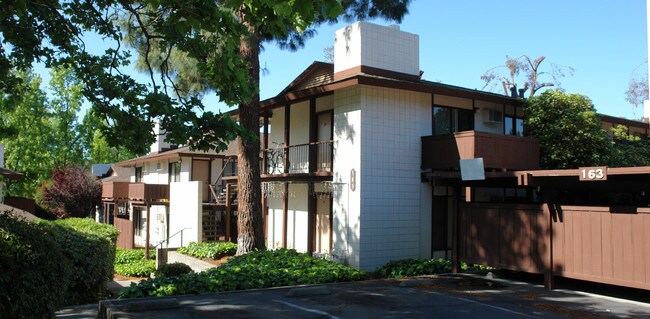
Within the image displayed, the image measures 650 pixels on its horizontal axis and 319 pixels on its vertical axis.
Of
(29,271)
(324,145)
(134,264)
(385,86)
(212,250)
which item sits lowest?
(134,264)

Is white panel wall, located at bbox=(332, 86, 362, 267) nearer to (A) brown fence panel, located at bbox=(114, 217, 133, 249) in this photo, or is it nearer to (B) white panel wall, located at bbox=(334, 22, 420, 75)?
(B) white panel wall, located at bbox=(334, 22, 420, 75)

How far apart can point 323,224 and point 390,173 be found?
11.7 ft

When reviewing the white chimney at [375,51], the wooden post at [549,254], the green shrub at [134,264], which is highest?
A: the white chimney at [375,51]

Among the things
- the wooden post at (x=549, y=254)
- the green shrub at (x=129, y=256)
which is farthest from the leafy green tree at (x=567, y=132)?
the green shrub at (x=129, y=256)

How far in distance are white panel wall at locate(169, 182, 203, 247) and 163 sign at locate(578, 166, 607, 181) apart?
57.3 feet

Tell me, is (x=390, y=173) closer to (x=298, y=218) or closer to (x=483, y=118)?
(x=483, y=118)

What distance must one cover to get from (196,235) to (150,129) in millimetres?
15934

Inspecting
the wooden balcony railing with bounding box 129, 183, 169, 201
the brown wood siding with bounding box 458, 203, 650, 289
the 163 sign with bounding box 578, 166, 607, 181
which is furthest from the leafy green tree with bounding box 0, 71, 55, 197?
the 163 sign with bounding box 578, 166, 607, 181

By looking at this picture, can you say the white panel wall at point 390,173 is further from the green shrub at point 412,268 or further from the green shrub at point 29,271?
the green shrub at point 29,271

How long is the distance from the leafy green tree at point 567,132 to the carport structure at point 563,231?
10.3 ft

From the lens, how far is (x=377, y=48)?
1777 cm

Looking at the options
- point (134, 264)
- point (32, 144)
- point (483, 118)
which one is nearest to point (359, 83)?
point (483, 118)

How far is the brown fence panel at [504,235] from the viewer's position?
42.3ft

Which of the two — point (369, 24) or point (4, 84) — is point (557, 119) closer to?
point (369, 24)
